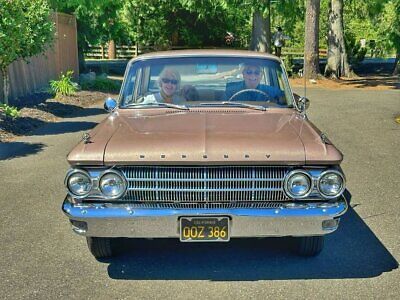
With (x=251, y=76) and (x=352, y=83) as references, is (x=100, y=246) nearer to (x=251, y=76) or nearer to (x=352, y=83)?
(x=251, y=76)

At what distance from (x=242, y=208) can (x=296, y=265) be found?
88 centimetres

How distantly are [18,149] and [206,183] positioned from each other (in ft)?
20.5

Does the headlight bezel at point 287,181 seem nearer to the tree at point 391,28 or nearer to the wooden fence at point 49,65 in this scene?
the wooden fence at point 49,65

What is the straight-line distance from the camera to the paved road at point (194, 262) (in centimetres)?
419

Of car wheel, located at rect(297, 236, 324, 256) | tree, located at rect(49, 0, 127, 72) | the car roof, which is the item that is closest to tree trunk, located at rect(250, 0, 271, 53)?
tree, located at rect(49, 0, 127, 72)

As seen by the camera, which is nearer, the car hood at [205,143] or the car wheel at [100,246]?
the car hood at [205,143]

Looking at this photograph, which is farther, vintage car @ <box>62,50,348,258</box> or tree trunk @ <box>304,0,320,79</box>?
tree trunk @ <box>304,0,320,79</box>

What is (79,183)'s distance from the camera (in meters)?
4.16

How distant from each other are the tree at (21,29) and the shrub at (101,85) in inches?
261

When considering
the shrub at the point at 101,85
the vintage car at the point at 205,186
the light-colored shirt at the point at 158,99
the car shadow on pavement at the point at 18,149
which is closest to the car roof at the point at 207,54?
the light-colored shirt at the point at 158,99

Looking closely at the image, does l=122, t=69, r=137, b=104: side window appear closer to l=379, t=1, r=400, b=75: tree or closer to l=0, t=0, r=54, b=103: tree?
l=0, t=0, r=54, b=103: tree

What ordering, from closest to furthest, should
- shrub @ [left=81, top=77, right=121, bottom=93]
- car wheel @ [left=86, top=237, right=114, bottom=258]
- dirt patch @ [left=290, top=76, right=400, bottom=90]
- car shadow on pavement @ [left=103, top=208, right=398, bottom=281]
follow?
car shadow on pavement @ [left=103, top=208, right=398, bottom=281] < car wheel @ [left=86, top=237, right=114, bottom=258] < shrub @ [left=81, top=77, right=121, bottom=93] < dirt patch @ [left=290, top=76, right=400, bottom=90]

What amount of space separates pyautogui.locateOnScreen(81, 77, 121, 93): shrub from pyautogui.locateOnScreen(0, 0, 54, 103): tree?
261 inches

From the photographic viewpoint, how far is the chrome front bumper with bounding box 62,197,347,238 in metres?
4.07
